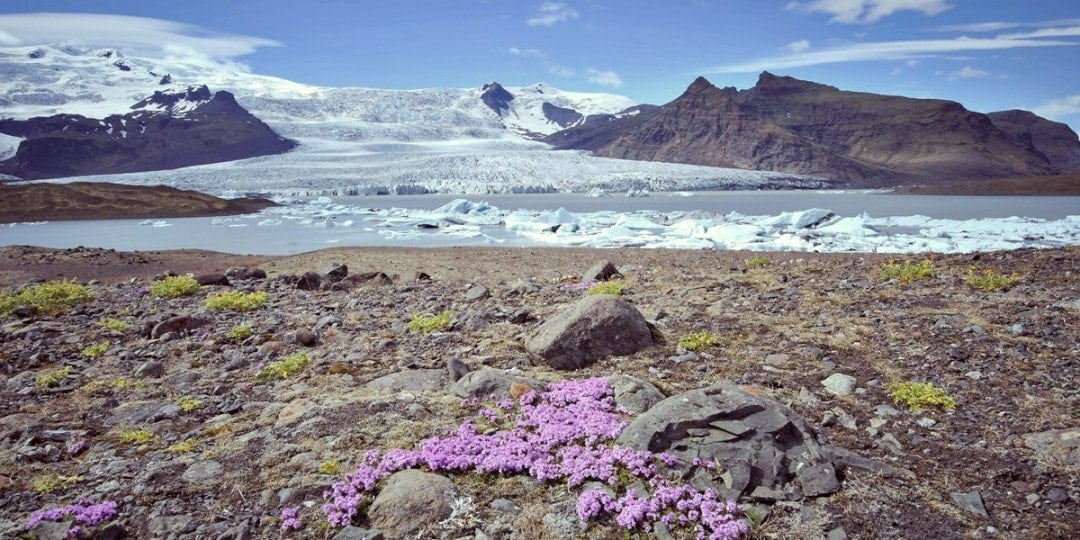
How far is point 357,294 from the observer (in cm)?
1048

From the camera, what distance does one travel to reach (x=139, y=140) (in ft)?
389

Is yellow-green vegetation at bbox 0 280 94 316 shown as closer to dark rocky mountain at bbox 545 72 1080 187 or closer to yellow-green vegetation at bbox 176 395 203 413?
yellow-green vegetation at bbox 176 395 203 413

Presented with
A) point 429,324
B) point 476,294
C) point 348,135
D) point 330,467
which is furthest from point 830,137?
point 330,467

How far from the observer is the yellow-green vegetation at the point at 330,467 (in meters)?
3.90

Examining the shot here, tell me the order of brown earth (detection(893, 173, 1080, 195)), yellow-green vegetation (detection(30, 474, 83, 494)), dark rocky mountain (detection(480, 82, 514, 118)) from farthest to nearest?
1. dark rocky mountain (detection(480, 82, 514, 118))
2. brown earth (detection(893, 173, 1080, 195))
3. yellow-green vegetation (detection(30, 474, 83, 494))

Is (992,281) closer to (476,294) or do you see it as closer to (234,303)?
(476,294)

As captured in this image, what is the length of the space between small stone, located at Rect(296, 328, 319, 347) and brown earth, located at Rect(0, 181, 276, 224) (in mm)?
39983

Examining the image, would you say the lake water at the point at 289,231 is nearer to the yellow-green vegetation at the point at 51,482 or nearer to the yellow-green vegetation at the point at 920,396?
the yellow-green vegetation at the point at 920,396

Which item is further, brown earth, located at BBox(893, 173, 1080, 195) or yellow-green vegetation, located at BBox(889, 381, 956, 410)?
brown earth, located at BBox(893, 173, 1080, 195)

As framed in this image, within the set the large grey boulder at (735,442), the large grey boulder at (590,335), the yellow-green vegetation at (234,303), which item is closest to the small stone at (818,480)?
the large grey boulder at (735,442)

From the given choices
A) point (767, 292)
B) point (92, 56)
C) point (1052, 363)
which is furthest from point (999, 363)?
point (92, 56)

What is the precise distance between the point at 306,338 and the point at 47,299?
242 inches

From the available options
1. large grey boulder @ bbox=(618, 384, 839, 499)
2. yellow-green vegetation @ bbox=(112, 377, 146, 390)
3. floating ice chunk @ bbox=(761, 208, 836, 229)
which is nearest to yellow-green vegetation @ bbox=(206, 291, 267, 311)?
yellow-green vegetation @ bbox=(112, 377, 146, 390)

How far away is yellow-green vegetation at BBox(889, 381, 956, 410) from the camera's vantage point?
4773 millimetres
